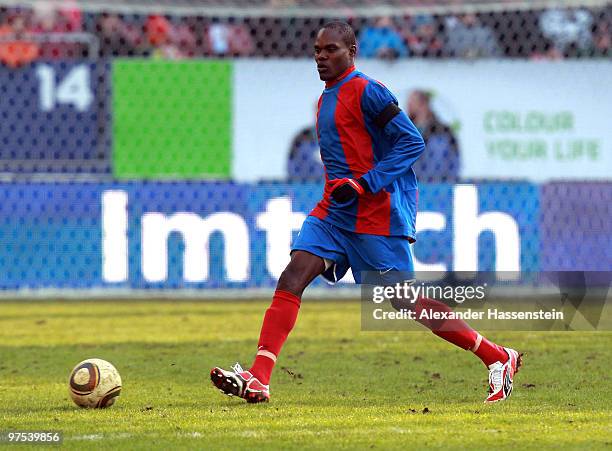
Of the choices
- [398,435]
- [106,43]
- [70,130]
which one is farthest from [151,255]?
[398,435]

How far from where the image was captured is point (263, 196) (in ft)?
46.8

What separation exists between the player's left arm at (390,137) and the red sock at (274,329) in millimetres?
717

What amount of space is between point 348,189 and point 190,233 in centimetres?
736

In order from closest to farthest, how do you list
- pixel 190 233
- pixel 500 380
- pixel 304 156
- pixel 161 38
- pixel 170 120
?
pixel 500 380 → pixel 190 233 → pixel 170 120 → pixel 304 156 → pixel 161 38

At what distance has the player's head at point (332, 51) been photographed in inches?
278

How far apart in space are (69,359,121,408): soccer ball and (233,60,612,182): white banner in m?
7.70

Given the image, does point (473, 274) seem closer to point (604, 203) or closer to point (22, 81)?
point (604, 203)

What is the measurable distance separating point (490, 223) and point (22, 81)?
5.05 meters

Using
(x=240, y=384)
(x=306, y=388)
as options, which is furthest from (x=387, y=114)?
(x=306, y=388)

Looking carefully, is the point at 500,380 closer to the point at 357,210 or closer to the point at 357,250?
the point at 357,250

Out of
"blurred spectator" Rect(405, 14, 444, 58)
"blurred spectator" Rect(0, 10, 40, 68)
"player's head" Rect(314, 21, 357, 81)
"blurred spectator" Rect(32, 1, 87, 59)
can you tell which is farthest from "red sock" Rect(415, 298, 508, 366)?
"blurred spectator" Rect(405, 14, 444, 58)

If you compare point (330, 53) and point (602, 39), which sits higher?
point (602, 39)

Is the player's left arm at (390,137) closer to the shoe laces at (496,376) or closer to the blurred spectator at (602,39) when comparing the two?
the shoe laces at (496,376)

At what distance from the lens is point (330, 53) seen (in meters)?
7.07
